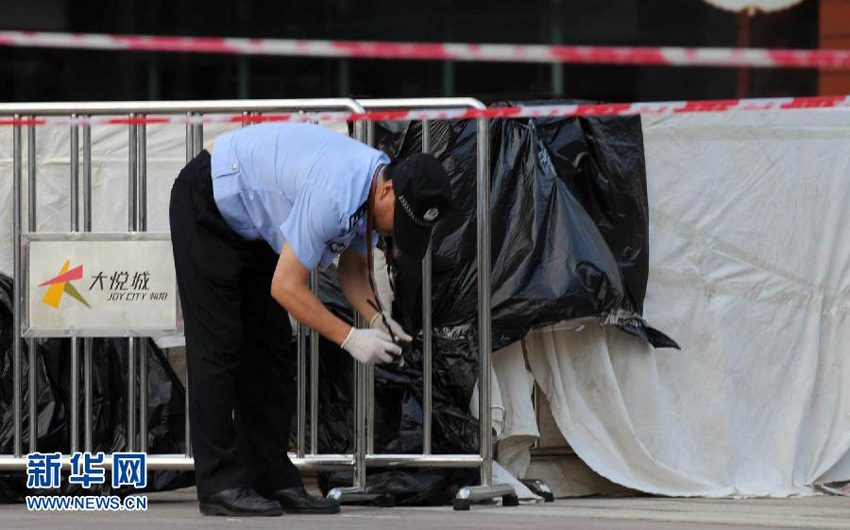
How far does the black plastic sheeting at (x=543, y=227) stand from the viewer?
18.9ft

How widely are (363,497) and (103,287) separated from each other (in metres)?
1.21

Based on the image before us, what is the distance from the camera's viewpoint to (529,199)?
587 centimetres

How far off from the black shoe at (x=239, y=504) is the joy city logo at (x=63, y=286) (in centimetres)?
110

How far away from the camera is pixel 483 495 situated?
535 centimetres

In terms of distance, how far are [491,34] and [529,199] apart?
6.33 m

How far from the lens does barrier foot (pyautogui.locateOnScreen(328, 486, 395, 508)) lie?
547 centimetres

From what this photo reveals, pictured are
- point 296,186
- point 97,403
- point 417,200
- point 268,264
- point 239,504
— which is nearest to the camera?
point 417,200

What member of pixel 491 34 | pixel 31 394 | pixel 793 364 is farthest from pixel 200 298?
pixel 491 34

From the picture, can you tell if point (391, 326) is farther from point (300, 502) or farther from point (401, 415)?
point (401, 415)

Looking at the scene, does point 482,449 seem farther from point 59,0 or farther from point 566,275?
point 59,0

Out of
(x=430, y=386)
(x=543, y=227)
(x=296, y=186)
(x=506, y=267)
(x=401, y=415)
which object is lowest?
(x=401, y=415)

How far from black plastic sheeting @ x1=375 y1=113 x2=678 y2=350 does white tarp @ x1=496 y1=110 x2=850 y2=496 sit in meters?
0.16

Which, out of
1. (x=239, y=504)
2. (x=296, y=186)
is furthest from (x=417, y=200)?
(x=239, y=504)

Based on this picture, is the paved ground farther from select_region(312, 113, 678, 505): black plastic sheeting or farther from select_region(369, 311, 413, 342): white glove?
select_region(369, 311, 413, 342): white glove
